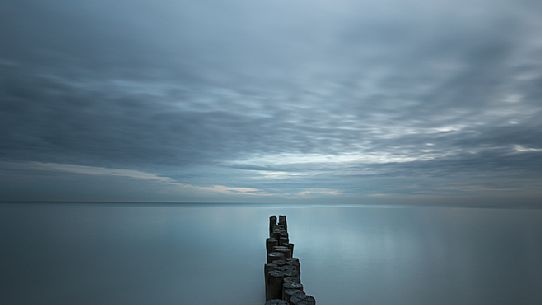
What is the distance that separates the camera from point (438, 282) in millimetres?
10586

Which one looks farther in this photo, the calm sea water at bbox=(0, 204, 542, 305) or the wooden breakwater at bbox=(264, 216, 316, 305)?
the calm sea water at bbox=(0, 204, 542, 305)

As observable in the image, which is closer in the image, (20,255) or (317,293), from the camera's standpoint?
(317,293)

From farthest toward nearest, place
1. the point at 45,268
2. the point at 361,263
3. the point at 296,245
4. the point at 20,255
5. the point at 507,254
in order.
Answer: the point at 296,245 < the point at 507,254 < the point at 20,255 < the point at 361,263 < the point at 45,268

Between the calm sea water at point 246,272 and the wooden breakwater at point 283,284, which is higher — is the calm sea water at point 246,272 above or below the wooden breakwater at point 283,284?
below

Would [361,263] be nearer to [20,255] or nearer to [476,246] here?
[476,246]

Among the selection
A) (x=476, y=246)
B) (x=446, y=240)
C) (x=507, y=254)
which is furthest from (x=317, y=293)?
(x=446, y=240)

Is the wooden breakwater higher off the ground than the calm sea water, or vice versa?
the wooden breakwater

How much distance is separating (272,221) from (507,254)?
501 inches

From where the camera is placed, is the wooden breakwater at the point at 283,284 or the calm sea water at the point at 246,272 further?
the calm sea water at the point at 246,272

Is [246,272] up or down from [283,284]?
down

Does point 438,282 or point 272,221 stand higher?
point 272,221

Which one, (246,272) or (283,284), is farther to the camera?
(246,272)

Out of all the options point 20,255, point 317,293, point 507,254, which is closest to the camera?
point 317,293

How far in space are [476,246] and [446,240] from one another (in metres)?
2.58
